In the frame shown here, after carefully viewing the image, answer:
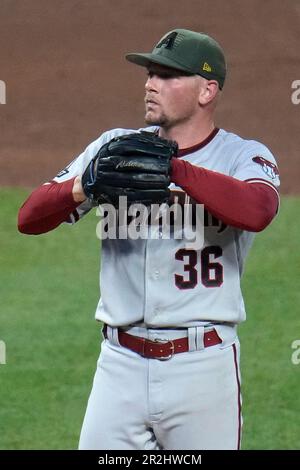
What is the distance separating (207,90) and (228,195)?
479 millimetres

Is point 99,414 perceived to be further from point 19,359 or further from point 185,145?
point 19,359

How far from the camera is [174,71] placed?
3545mm

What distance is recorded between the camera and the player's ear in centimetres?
359

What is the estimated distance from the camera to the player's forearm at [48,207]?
3414 mm

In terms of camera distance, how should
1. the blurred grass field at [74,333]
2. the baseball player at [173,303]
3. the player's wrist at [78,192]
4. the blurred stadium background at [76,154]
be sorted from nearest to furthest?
the player's wrist at [78,192] → the baseball player at [173,303] → the blurred grass field at [74,333] → the blurred stadium background at [76,154]

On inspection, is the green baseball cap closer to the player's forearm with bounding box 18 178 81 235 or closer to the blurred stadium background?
the player's forearm with bounding box 18 178 81 235

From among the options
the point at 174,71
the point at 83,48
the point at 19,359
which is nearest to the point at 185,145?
the point at 174,71

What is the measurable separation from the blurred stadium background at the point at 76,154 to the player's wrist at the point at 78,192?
2055 millimetres

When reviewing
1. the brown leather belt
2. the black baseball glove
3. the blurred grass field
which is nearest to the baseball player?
the brown leather belt

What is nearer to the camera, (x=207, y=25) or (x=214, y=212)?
(x=214, y=212)

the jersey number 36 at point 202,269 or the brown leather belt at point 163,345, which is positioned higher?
the jersey number 36 at point 202,269

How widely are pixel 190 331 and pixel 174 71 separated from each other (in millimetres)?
833

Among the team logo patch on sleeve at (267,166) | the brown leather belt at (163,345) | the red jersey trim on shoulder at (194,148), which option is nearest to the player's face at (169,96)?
the red jersey trim on shoulder at (194,148)

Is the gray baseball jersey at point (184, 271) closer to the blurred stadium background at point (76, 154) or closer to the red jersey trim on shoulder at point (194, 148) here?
the red jersey trim on shoulder at point (194, 148)
